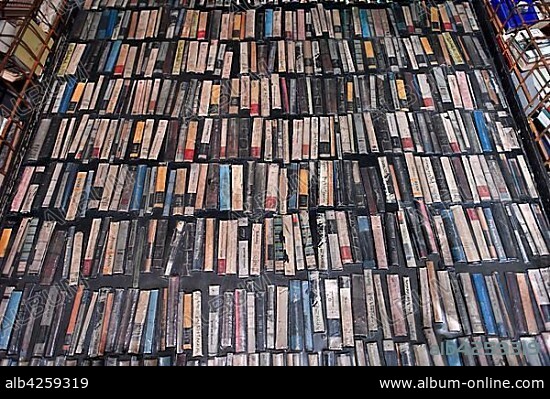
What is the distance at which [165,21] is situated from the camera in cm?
149

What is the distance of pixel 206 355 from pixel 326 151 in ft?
1.67

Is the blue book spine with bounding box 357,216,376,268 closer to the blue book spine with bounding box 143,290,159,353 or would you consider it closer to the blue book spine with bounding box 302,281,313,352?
the blue book spine with bounding box 302,281,313,352

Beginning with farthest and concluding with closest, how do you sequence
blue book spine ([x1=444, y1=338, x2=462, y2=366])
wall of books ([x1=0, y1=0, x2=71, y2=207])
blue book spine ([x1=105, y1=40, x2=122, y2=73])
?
blue book spine ([x1=105, y1=40, x2=122, y2=73]), wall of books ([x1=0, y1=0, x2=71, y2=207]), blue book spine ([x1=444, y1=338, x2=462, y2=366])

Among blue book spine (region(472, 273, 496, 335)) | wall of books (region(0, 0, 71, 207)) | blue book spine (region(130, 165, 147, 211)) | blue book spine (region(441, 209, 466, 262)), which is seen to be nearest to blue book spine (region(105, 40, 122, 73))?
wall of books (region(0, 0, 71, 207))

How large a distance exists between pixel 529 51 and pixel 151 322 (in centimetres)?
112

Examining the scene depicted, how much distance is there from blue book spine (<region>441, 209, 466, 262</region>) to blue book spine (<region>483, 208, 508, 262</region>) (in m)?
0.07

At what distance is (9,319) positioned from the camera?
977mm

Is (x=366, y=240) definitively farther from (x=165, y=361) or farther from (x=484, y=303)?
(x=165, y=361)

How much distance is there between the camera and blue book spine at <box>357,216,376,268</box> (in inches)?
41.1

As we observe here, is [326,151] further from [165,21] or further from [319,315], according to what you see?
[165,21]

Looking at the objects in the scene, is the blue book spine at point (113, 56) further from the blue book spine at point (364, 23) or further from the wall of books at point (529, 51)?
the wall of books at point (529, 51)

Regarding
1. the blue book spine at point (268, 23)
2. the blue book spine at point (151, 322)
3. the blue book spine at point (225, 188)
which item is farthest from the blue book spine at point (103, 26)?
the blue book spine at point (151, 322)

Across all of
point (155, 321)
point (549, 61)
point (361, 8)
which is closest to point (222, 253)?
point (155, 321)

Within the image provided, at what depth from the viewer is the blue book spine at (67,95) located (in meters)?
1.29
